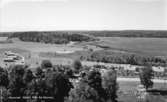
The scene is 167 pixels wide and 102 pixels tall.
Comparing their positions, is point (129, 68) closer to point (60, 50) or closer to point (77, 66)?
point (77, 66)

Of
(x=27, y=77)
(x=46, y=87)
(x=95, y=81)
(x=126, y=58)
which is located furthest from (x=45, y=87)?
(x=126, y=58)

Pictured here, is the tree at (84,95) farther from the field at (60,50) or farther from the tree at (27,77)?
the field at (60,50)

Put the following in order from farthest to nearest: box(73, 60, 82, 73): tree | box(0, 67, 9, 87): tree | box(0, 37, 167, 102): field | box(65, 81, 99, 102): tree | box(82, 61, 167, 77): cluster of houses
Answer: box(82, 61, 167, 77): cluster of houses, box(73, 60, 82, 73): tree, box(0, 37, 167, 102): field, box(0, 67, 9, 87): tree, box(65, 81, 99, 102): tree

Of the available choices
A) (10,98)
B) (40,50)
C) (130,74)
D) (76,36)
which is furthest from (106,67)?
(10,98)

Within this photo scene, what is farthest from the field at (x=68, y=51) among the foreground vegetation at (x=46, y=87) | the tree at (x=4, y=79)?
the tree at (x=4, y=79)

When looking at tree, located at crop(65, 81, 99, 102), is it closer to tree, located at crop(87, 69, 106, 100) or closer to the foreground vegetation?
the foreground vegetation

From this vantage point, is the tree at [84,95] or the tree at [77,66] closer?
the tree at [84,95]

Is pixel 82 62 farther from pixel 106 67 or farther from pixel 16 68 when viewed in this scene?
pixel 16 68

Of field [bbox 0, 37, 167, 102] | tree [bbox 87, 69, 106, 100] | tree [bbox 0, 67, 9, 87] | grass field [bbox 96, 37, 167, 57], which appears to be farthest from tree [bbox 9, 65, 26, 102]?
grass field [bbox 96, 37, 167, 57]
